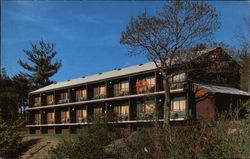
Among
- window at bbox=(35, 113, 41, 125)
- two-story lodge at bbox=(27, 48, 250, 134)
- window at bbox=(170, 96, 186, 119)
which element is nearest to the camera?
two-story lodge at bbox=(27, 48, 250, 134)

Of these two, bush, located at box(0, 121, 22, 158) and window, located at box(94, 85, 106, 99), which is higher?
window, located at box(94, 85, 106, 99)

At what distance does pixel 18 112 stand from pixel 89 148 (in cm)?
4769

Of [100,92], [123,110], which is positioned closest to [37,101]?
[100,92]

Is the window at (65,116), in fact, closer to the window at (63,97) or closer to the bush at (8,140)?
the window at (63,97)

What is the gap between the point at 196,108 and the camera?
2452 centimetres

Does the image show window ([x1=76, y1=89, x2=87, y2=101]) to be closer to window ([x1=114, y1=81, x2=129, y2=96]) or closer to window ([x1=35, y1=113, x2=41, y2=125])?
window ([x1=114, y1=81, x2=129, y2=96])

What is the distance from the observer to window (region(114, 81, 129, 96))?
29984mm

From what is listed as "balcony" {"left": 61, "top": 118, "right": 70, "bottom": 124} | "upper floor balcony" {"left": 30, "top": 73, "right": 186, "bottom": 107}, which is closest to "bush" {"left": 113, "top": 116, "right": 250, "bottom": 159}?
"upper floor balcony" {"left": 30, "top": 73, "right": 186, "bottom": 107}

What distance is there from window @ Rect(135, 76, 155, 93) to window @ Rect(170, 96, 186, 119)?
8.82 feet

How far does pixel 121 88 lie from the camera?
101 ft

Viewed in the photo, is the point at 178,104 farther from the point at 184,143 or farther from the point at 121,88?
the point at 184,143

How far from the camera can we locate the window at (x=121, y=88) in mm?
29984

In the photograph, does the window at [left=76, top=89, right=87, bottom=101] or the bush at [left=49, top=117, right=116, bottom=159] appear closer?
the bush at [left=49, top=117, right=116, bottom=159]

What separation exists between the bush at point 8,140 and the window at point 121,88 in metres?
11.6
